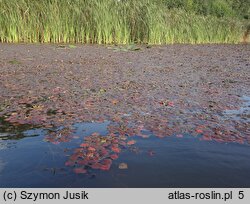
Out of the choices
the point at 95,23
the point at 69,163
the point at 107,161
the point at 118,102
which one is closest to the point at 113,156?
the point at 107,161

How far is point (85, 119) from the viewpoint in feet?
14.4

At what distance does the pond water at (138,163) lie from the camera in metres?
2.90

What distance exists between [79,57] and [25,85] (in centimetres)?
376

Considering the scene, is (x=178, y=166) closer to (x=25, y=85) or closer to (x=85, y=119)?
(x=85, y=119)

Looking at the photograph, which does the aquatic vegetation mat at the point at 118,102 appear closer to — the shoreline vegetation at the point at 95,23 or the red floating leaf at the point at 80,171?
the red floating leaf at the point at 80,171

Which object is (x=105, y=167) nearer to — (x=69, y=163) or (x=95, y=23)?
(x=69, y=163)

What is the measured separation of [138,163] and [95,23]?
10.2 meters

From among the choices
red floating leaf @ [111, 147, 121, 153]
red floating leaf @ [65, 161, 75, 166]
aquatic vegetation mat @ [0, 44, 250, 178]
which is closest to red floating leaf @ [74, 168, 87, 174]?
aquatic vegetation mat @ [0, 44, 250, 178]

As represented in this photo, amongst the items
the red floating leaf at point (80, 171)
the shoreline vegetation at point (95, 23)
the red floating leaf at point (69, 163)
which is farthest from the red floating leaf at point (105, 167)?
the shoreline vegetation at point (95, 23)

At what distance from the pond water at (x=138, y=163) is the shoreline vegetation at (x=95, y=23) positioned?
29.0 feet

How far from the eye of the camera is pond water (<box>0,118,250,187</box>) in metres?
2.90

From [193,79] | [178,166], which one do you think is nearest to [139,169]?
[178,166]

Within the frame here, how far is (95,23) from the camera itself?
42.1 ft

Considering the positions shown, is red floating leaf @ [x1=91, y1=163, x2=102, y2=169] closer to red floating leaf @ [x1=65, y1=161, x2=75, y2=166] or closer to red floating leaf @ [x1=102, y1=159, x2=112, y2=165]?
red floating leaf @ [x1=102, y1=159, x2=112, y2=165]
